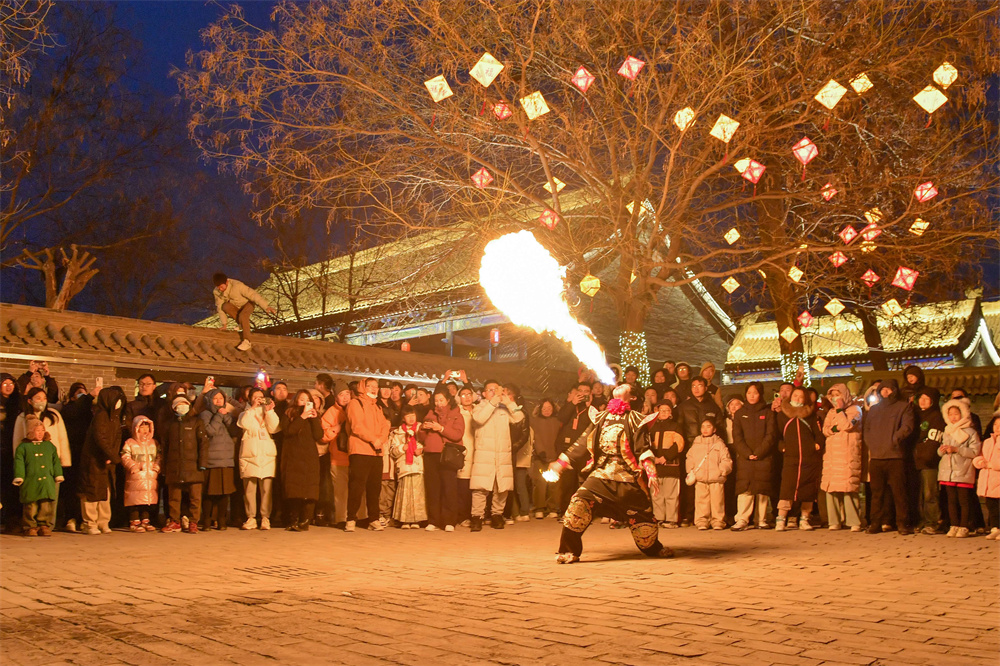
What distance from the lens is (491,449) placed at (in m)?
13.1

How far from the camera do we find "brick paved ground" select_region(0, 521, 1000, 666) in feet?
17.0

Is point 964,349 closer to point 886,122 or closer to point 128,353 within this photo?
point 886,122

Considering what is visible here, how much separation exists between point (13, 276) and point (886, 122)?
107 ft

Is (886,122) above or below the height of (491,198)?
above

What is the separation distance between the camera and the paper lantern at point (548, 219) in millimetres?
16078

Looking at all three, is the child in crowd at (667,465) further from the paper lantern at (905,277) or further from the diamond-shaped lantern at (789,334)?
the diamond-shaped lantern at (789,334)

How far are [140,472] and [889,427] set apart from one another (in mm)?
9658

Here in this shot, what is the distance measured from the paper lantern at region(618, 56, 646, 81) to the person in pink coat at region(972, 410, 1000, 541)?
687 centimetres

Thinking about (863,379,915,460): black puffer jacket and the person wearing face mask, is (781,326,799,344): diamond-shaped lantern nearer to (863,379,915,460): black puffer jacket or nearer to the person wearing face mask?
(863,379,915,460): black puffer jacket

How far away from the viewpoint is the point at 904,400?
39.0ft

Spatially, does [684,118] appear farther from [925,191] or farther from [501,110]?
[925,191]

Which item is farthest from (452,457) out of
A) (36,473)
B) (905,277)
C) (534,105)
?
(905,277)

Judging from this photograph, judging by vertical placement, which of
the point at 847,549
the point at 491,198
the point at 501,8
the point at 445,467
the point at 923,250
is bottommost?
the point at 847,549

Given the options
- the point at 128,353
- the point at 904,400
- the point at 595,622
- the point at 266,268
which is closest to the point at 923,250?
the point at 904,400
